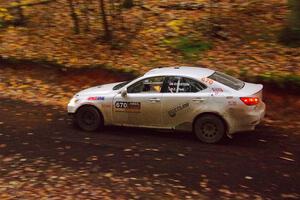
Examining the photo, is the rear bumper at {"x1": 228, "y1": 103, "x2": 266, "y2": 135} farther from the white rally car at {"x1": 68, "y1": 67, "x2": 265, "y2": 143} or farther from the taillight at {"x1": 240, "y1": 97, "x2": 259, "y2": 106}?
the taillight at {"x1": 240, "y1": 97, "x2": 259, "y2": 106}

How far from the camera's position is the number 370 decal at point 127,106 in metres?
10.5

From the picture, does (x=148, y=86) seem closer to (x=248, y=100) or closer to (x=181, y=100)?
(x=181, y=100)

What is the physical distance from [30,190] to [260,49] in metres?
9.33

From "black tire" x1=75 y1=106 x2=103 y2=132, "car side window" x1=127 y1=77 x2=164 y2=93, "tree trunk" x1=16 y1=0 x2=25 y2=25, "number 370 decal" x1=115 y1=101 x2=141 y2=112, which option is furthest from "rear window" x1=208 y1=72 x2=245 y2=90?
"tree trunk" x1=16 y1=0 x2=25 y2=25

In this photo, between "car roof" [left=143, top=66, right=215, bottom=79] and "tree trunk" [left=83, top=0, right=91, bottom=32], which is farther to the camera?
"tree trunk" [left=83, top=0, right=91, bottom=32]

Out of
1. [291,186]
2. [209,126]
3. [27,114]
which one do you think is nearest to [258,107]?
[209,126]

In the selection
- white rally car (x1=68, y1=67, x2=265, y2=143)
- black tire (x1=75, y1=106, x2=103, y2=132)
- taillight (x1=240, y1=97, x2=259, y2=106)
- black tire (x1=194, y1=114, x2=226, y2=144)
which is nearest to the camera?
taillight (x1=240, y1=97, x2=259, y2=106)

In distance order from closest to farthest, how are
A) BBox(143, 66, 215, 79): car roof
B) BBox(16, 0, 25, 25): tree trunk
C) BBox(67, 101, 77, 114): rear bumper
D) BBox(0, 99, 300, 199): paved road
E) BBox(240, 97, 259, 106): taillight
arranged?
BBox(0, 99, 300, 199): paved road
BBox(240, 97, 259, 106): taillight
BBox(143, 66, 215, 79): car roof
BBox(67, 101, 77, 114): rear bumper
BBox(16, 0, 25, 25): tree trunk

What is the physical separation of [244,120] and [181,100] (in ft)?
4.77

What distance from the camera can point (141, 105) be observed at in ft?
34.4

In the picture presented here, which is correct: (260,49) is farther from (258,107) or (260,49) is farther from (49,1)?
(49,1)

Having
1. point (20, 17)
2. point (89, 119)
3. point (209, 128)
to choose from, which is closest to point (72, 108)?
point (89, 119)

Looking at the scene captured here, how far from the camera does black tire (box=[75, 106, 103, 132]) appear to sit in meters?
11.0

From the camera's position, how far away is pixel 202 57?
48.6ft
